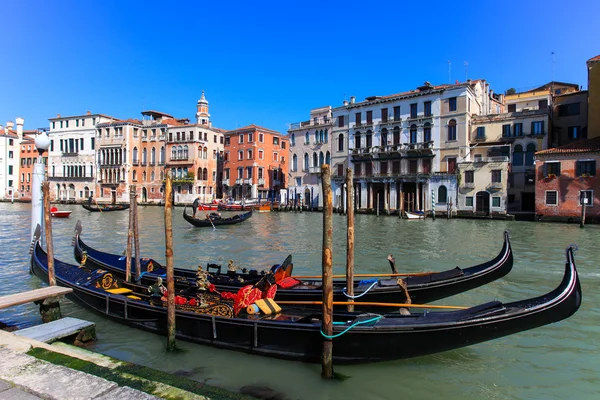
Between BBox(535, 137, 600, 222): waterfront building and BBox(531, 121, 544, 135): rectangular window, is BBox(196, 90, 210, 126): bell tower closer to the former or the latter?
BBox(531, 121, 544, 135): rectangular window

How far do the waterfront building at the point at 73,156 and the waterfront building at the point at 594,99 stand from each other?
41.5 meters

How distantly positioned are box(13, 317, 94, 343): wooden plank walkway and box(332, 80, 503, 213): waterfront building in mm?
23087

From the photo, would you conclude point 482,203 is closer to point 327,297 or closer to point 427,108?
point 427,108

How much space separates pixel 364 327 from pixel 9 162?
54.9m

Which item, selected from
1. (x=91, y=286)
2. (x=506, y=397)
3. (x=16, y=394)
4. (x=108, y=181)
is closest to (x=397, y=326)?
(x=506, y=397)

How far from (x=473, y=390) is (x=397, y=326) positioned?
0.88 metres

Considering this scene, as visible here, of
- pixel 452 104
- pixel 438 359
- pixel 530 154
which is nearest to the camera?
pixel 438 359

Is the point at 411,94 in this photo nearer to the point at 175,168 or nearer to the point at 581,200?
the point at 581,200

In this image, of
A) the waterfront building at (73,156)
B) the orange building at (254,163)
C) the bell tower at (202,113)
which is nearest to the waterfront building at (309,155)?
the orange building at (254,163)

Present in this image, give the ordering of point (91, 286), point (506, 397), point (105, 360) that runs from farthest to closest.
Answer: point (91, 286) < point (506, 397) < point (105, 360)

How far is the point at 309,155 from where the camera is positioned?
32.6 meters

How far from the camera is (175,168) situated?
38.2 m

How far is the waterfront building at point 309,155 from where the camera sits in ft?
104

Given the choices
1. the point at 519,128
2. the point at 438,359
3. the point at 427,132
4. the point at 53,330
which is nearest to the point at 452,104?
the point at 427,132
